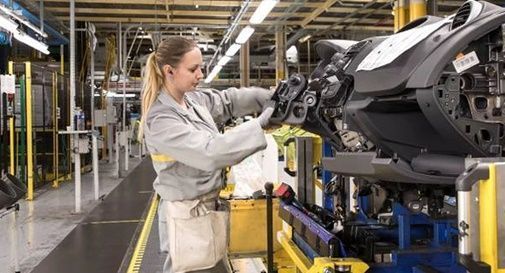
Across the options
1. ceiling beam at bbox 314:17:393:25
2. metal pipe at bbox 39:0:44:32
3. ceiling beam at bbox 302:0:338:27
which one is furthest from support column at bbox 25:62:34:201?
ceiling beam at bbox 314:17:393:25

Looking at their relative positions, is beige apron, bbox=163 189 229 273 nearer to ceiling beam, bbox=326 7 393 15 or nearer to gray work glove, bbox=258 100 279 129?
gray work glove, bbox=258 100 279 129

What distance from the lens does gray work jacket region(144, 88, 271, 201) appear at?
1.87 meters

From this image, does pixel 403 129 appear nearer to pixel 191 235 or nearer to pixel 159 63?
pixel 191 235

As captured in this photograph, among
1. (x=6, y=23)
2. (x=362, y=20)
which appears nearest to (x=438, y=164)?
(x=6, y=23)

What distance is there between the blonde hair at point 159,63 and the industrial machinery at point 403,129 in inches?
Result: 20.3

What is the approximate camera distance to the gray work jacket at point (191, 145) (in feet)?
6.13

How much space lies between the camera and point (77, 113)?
24.1 feet

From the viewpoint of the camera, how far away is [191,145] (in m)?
1.90

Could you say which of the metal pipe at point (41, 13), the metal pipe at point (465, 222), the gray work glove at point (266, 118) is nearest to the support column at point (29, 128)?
the metal pipe at point (41, 13)

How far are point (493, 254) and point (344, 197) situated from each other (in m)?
1.57

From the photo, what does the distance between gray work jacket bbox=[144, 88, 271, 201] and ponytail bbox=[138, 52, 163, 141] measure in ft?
0.10

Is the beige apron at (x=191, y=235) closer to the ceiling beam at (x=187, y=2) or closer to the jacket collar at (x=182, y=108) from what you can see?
the jacket collar at (x=182, y=108)

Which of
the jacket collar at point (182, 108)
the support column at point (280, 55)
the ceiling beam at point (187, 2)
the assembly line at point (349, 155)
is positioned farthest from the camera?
the support column at point (280, 55)

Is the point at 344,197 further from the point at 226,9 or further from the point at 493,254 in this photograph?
the point at 226,9
